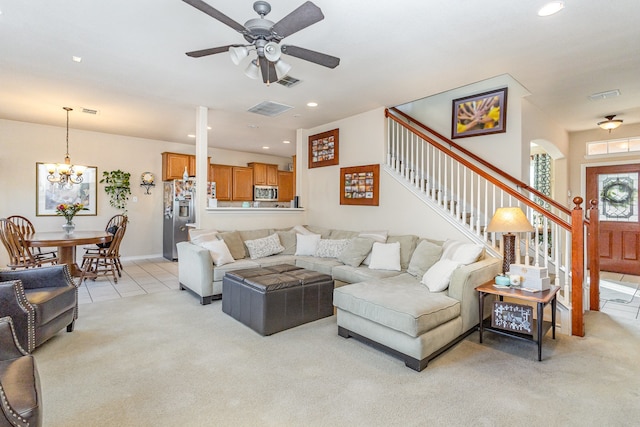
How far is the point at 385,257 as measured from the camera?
411 centimetres

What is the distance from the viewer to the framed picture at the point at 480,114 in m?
4.31

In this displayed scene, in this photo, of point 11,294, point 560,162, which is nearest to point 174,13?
point 11,294

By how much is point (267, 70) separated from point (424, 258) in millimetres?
2593

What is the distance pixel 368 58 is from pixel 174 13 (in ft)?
6.06

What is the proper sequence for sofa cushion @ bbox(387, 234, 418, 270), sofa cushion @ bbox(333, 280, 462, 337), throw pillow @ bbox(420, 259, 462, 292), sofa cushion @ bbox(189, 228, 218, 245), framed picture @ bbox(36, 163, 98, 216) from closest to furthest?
sofa cushion @ bbox(333, 280, 462, 337) < throw pillow @ bbox(420, 259, 462, 292) < sofa cushion @ bbox(387, 234, 418, 270) < sofa cushion @ bbox(189, 228, 218, 245) < framed picture @ bbox(36, 163, 98, 216)

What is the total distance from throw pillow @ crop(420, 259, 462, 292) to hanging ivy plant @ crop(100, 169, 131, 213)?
22.0 feet

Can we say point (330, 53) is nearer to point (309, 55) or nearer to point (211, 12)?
point (309, 55)

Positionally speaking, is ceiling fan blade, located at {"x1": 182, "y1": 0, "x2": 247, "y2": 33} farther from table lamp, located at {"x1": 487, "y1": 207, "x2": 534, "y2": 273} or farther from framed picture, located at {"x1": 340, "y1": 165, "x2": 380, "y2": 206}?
framed picture, located at {"x1": 340, "y1": 165, "x2": 380, "y2": 206}

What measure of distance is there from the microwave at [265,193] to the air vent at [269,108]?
3941 mm

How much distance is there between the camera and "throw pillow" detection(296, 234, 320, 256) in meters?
5.07

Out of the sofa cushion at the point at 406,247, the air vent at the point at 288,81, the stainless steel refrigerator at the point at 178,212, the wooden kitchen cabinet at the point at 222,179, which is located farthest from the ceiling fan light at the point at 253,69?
the wooden kitchen cabinet at the point at 222,179

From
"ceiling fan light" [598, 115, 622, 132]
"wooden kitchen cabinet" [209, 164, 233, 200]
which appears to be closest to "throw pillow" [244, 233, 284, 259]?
"wooden kitchen cabinet" [209, 164, 233, 200]

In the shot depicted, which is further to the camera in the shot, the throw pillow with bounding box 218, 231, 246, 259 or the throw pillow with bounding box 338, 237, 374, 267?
the throw pillow with bounding box 218, 231, 246, 259

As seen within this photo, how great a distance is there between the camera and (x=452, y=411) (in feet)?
6.45
